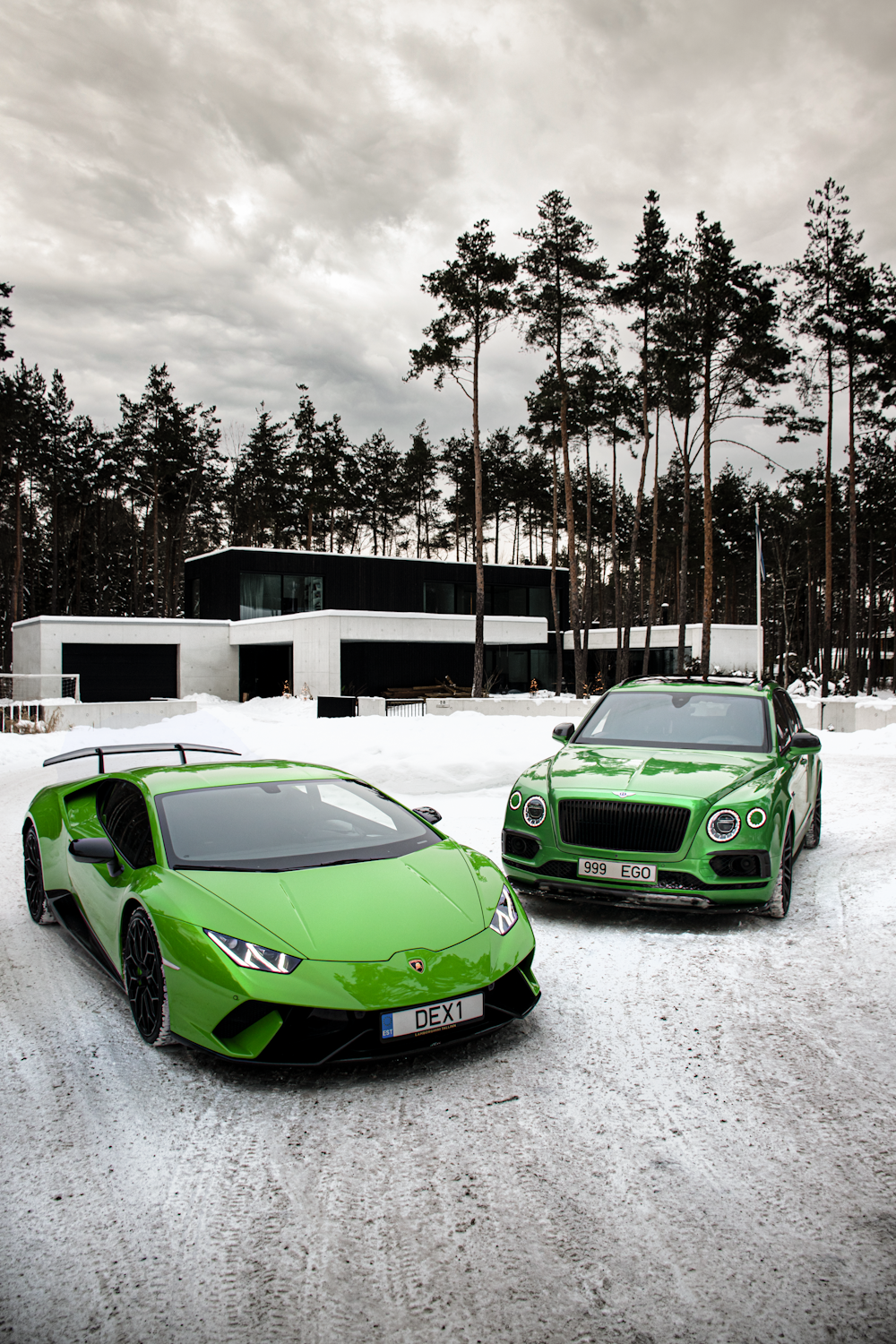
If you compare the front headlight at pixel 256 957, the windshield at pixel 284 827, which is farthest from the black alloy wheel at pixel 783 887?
the front headlight at pixel 256 957

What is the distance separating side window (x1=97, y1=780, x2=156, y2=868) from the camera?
407 cm

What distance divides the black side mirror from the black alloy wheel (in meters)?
4.07

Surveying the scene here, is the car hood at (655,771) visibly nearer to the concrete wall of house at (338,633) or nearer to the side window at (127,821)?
the side window at (127,821)

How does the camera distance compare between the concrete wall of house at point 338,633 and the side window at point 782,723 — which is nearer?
the side window at point 782,723

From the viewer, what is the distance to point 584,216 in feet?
95.3

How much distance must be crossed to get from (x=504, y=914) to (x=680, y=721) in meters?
3.52

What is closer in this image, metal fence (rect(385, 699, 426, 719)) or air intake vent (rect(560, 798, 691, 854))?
air intake vent (rect(560, 798, 691, 854))

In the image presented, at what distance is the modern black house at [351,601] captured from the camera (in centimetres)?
3553

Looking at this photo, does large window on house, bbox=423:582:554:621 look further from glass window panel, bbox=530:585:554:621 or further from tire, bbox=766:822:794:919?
tire, bbox=766:822:794:919

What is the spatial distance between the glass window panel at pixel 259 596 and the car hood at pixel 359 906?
35.2m

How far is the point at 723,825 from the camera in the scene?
5277 millimetres

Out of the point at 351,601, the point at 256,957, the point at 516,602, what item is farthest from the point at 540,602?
the point at 256,957

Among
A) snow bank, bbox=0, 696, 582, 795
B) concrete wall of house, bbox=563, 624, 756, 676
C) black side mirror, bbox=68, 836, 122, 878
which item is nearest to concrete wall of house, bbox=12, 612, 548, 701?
concrete wall of house, bbox=563, 624, 756, 676

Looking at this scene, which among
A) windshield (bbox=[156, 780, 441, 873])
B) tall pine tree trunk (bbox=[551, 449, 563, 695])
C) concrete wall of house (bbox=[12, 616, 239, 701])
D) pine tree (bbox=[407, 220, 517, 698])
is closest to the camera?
windshield (bbox=[156, 780, 441, 873])
